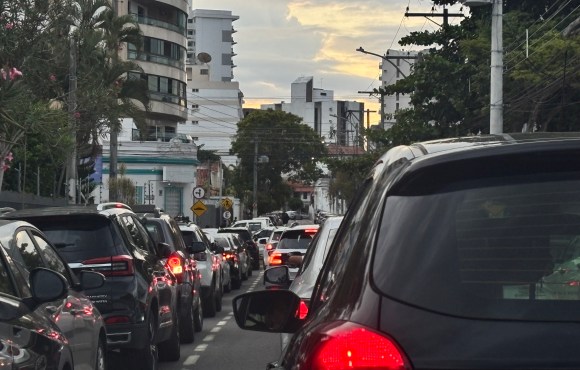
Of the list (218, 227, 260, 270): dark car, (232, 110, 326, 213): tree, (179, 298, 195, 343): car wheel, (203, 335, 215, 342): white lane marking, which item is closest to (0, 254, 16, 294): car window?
(179, 298, 195, 343): car wheel

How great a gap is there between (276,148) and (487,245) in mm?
93398

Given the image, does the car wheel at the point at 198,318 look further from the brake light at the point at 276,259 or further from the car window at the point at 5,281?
the car window at the point at 5,281

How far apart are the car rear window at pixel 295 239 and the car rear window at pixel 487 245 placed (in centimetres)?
1853

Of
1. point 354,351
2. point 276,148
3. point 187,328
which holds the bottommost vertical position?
point 187,328

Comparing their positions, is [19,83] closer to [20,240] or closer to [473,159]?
[20,240]

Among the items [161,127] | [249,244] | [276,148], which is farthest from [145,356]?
[276,148]

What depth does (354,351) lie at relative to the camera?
11.1 ft

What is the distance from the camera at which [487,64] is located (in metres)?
38.2

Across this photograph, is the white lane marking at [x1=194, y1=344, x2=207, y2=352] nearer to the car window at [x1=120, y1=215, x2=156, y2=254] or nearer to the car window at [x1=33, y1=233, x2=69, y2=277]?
the car window at [x1=120, y1=215, x2=156, y2=254]

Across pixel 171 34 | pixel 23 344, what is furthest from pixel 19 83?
pixel 171 34

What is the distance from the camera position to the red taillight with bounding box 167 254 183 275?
15.4 metres

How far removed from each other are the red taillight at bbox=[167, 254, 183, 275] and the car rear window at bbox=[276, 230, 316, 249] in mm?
6401

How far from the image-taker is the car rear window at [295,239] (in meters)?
22.2

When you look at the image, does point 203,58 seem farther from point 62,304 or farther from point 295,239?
point 62,304
